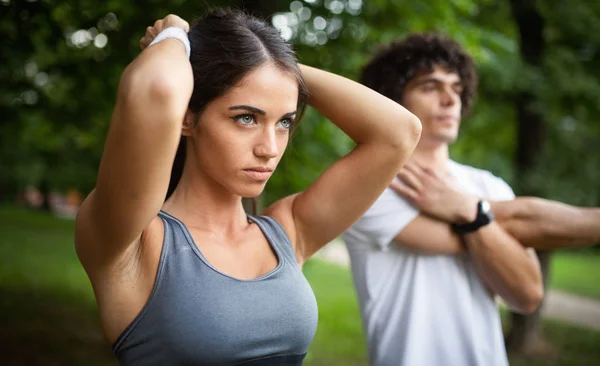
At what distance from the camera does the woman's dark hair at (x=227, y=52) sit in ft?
5.32

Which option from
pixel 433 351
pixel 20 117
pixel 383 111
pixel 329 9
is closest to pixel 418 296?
pixel 433 351

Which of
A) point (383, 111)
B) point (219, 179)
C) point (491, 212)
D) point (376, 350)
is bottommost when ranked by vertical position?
point (376, 350)

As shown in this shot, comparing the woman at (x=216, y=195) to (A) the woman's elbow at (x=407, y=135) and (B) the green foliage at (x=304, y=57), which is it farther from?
(B) the green foliage at (x=304, y=57)

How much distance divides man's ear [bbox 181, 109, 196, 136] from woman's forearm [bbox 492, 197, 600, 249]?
1.34 m

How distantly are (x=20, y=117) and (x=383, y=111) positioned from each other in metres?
4.47

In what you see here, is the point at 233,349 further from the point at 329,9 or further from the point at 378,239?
the point at 329,9

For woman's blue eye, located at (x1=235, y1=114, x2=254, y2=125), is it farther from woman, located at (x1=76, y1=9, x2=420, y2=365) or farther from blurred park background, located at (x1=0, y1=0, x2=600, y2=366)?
blurred park background, located at (x1=0, y1=0, x2=600, y2=366)

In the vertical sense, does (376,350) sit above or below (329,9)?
below

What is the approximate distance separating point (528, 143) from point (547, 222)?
6.08m

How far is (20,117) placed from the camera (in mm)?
5344

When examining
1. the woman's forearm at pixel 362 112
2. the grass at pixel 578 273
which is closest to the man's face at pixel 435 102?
the woman's forearm at pixel 362 112

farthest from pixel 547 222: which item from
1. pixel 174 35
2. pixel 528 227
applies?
pixel 174 35

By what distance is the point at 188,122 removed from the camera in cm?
169

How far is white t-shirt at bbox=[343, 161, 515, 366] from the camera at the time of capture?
7.68 ft
